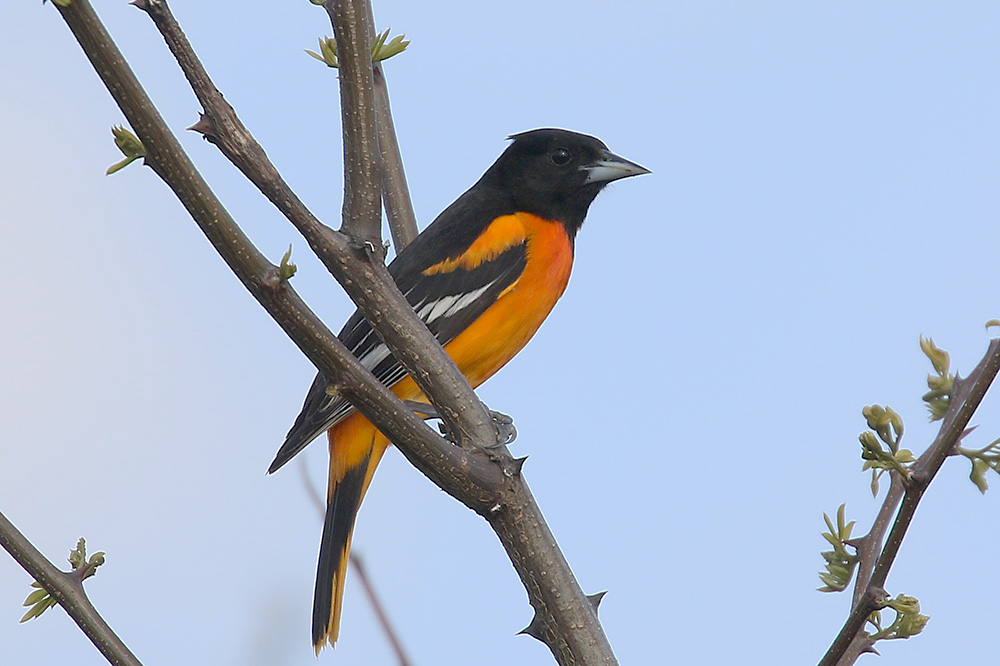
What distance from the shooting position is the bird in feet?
15.4

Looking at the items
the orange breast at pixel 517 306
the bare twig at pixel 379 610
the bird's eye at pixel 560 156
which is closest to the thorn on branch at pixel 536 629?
the bare twig at pixel 379 610

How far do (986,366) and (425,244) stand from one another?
10.2 ft

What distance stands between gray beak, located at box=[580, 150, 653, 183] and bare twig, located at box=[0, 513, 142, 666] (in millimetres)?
3612

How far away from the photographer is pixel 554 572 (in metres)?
2.73

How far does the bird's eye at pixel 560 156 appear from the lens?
18.4 feet

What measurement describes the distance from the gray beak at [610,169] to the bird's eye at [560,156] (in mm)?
109

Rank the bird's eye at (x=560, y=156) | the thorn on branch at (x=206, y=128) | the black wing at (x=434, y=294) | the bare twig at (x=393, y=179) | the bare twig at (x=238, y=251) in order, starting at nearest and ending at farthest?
the bare twig at (x=238, y=251) → the thorn on branch at (x=206, y=128) → the bare twig at (x=393, y=179) → the black wing at (x=434, y=294) → the bird's eye at (x=560, y=156)

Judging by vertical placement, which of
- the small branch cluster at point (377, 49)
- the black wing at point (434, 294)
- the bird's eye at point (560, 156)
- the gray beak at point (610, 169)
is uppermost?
the bird's eye at point (560, 156)

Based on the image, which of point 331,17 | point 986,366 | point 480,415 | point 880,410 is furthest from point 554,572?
point 331,17

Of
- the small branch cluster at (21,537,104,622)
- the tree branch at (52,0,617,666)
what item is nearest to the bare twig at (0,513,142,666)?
the small branch cluster at (21,537,104,622)

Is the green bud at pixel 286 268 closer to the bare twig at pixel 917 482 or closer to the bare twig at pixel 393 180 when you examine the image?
the bare twig at pixel 917 482

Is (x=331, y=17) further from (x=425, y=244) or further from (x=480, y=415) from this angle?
(x=425, y=244)

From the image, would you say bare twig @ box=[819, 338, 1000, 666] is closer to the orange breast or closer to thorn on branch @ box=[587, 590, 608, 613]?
thorn on branch @ box=[587, 590, 608, 613]

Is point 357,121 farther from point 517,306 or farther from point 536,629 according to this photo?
point 517,306
